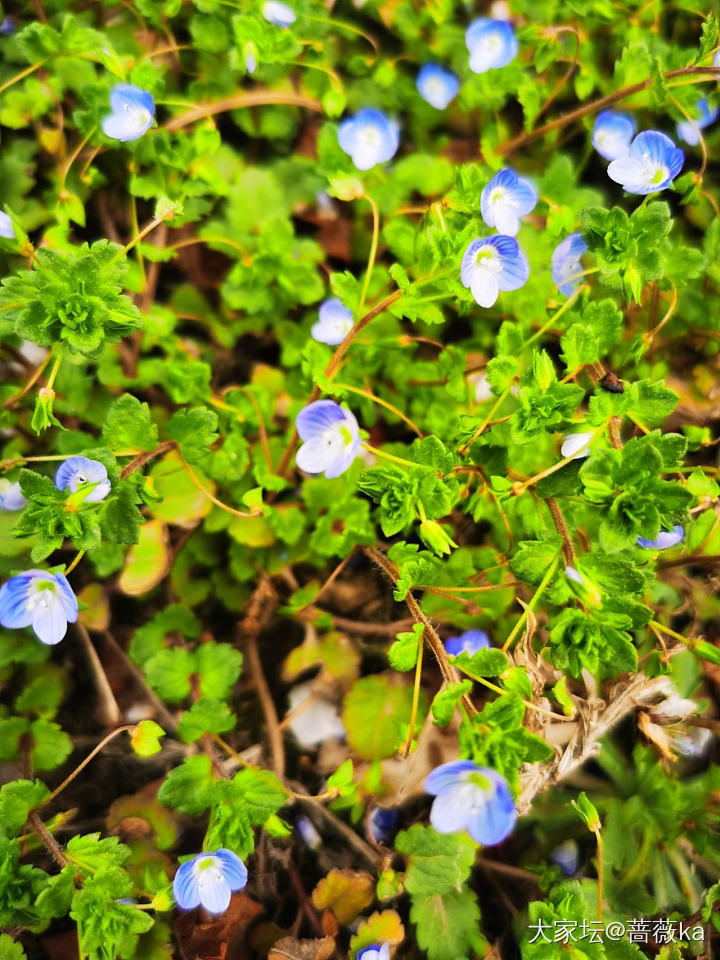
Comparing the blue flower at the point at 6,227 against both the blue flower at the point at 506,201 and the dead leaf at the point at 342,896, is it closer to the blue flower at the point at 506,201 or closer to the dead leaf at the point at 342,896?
the blue flower at the point at 506,201

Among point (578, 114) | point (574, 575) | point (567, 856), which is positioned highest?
point (578, 114)

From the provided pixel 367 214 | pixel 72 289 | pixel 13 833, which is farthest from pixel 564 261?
pixel 13 833

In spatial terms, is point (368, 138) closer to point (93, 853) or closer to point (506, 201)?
point (506, 201)

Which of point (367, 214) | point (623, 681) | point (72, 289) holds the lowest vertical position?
point (623, 681)

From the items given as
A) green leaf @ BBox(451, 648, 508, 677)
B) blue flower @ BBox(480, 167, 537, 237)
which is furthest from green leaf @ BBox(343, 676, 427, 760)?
blue flower @ BBox(480, 167, 537, 237)

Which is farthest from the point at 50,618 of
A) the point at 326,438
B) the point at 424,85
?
the point at 424,85

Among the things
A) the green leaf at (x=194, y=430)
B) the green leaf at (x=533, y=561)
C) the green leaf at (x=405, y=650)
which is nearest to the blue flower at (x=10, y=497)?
the green leaf at (x=194, y=430)

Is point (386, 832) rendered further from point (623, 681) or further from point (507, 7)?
point (507, 7)
